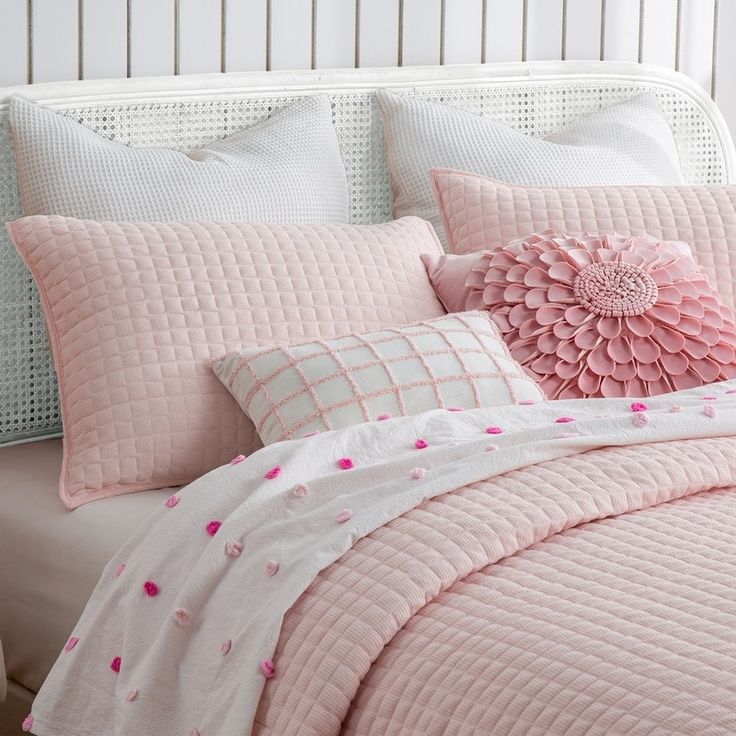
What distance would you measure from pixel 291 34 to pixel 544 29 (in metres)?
0.62

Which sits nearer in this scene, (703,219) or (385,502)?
(385,502)

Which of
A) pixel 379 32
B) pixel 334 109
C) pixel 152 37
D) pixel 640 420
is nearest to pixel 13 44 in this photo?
pixel 152 37

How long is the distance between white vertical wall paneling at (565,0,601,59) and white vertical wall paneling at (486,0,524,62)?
0.44ft

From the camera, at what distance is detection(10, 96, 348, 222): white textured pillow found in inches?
75.4

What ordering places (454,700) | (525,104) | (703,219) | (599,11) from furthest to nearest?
(599,11) < (525,104) < (703,219) < (454,700)

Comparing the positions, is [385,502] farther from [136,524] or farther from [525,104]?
[525,104]

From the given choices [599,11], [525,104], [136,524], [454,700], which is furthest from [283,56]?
[454,700]

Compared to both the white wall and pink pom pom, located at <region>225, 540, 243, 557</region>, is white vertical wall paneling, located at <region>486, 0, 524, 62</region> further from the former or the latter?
pink pom pom, located at <region>225, 540, 243, 557</region>

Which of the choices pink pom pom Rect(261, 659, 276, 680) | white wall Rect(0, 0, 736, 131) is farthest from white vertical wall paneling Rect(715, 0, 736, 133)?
pink pom pom Rect(261, 659, 276, 680)

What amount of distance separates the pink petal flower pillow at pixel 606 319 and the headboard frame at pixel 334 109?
1.80 feet

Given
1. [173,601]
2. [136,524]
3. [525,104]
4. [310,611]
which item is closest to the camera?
[310,611]

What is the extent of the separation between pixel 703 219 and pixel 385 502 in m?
1.07

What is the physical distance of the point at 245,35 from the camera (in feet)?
7.43

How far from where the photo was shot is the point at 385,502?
1.23 m
